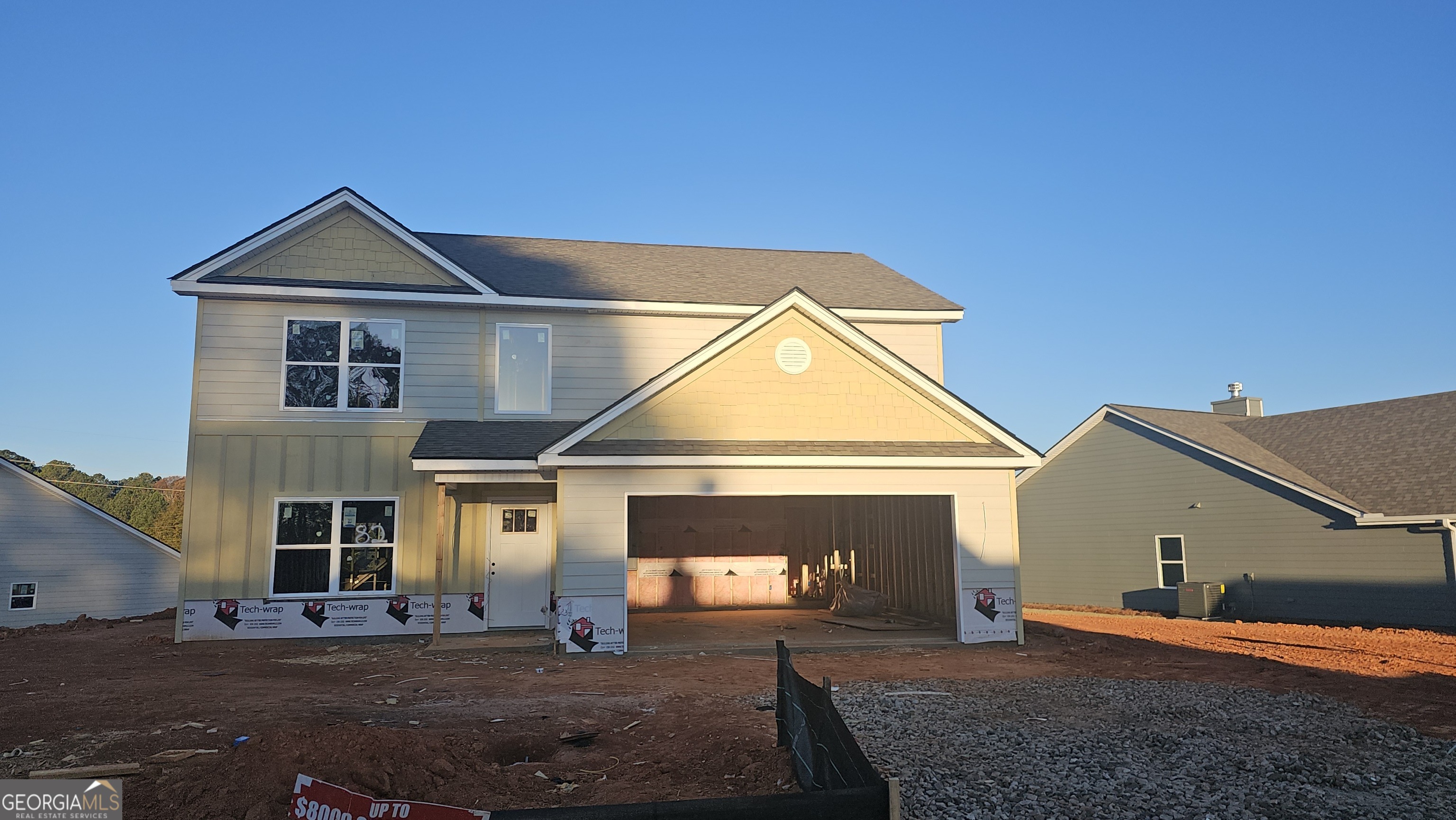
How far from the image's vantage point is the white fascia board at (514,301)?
49.9 ft

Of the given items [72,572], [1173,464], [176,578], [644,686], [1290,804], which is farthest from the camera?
[176,578]

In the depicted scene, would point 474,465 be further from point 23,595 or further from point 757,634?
point 23,595

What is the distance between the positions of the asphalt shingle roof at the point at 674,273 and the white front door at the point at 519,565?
4.12 meters

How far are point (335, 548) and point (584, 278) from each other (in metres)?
7.02

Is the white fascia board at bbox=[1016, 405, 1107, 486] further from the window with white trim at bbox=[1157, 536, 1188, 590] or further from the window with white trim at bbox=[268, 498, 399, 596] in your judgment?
the window with white trim at bbox=[268, 498, 399, 596]

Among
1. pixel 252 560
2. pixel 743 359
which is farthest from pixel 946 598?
pixel 252 560

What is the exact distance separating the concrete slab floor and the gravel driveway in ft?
13.5

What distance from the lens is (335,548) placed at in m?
15.3

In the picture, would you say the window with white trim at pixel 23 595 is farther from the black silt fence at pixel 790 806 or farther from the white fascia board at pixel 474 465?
the black silt fence at pixel 790 806

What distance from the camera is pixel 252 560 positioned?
1503 centimetres

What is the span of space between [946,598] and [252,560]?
40.7 ft

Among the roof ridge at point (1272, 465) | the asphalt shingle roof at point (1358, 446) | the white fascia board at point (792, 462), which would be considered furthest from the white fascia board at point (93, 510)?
the asphalt shingle roof at point (1358, 446)

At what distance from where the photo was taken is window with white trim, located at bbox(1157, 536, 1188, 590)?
76.5 feet

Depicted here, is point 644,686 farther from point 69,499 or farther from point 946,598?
point 69,499
